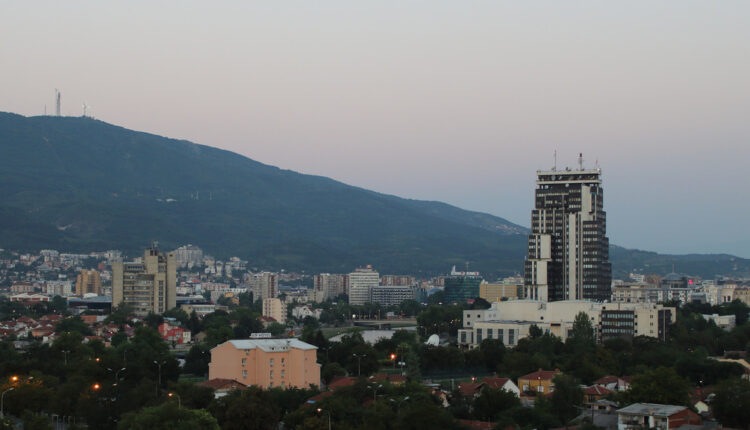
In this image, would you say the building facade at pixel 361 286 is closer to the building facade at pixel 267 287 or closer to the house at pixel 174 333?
the building facade at pixel 267 287

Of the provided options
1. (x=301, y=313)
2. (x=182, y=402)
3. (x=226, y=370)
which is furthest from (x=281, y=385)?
(x=301, y=313)

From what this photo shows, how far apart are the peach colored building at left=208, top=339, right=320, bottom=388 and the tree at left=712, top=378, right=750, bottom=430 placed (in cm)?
1891

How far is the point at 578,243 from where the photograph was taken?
97.9m

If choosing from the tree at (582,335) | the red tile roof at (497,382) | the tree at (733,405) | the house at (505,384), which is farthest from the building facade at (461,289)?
the tree at (733,405)

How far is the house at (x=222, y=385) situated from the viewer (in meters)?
49.6

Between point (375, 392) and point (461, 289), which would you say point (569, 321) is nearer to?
point (375, 392)

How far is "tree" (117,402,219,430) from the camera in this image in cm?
3894

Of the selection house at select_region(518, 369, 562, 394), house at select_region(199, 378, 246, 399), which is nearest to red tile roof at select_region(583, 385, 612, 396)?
house at select_region(518, 369, 562, 394)

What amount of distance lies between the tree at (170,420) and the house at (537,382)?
18.3 meters

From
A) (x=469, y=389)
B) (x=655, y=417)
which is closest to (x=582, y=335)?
(x=469, y=389)

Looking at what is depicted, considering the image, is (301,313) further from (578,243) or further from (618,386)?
(618,386)

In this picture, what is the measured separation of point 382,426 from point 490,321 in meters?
48.4

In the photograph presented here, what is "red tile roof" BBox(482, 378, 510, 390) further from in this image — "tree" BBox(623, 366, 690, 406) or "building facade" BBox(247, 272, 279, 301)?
"building facade" BBox(247, 272, 279, 301)

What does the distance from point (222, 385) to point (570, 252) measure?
173 ft
